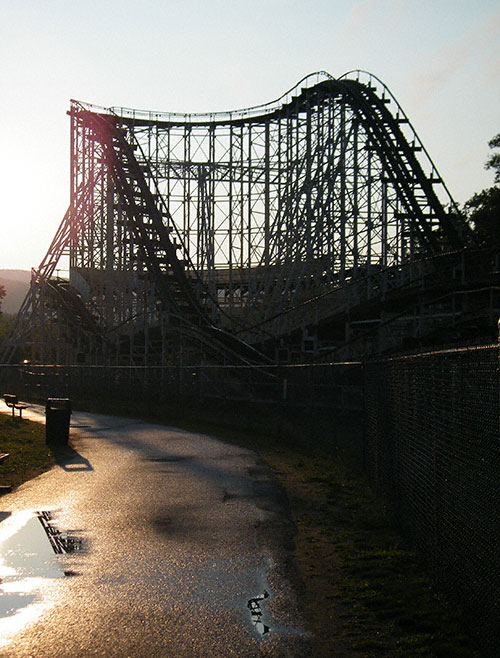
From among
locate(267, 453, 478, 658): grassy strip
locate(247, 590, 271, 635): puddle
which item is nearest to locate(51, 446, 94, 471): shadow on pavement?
locate(267, 453, 478, 658): grassy strip

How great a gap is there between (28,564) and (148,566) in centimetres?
99

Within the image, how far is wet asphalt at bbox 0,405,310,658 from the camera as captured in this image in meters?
5.23

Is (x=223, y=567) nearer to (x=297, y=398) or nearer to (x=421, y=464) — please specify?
(x=421, y=464)

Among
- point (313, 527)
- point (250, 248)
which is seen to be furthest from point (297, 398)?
point (250, 248)

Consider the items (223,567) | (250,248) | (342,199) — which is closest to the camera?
(223,567)

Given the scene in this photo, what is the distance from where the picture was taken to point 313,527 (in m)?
8.75

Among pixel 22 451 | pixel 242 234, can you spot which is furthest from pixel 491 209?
pixel 22 451

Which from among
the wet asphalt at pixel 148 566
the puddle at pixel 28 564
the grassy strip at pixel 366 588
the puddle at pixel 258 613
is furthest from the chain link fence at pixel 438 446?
the puddle at pixel 28 564

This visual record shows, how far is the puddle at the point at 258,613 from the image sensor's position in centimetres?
540

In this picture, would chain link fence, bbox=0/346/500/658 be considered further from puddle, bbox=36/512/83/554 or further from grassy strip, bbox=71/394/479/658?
puddle, bbox=36/512/83/554

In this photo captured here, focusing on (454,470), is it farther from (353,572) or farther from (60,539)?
(60,539)

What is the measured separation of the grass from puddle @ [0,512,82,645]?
72.8 inches

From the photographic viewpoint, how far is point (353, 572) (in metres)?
6.93

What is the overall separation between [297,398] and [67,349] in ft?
93.0
